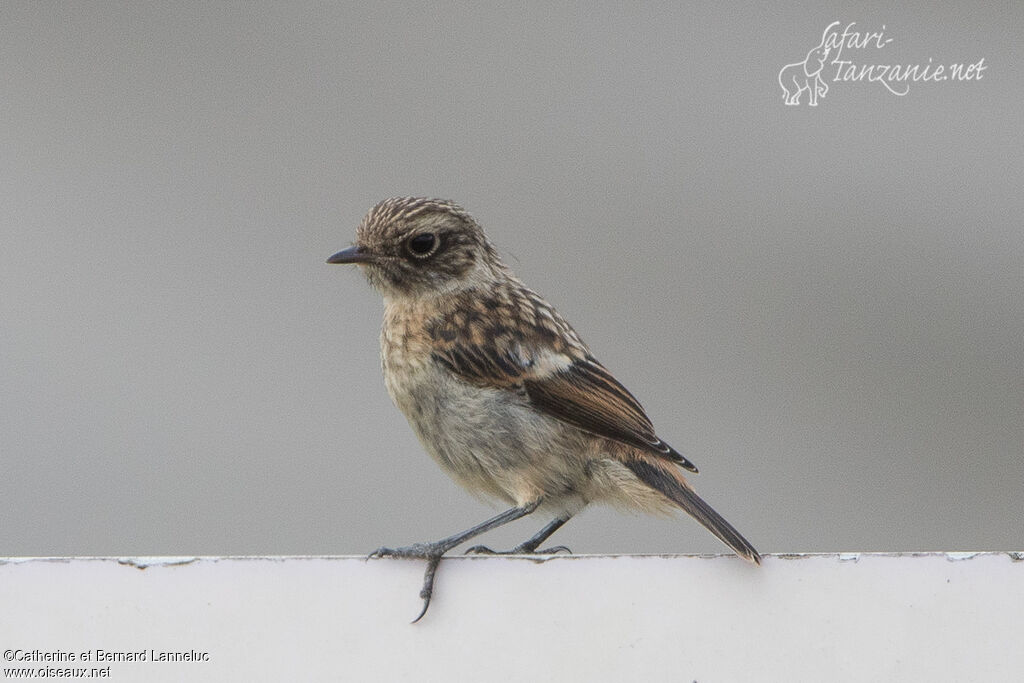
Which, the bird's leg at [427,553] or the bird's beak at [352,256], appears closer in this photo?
the bird's leg at [427,553]

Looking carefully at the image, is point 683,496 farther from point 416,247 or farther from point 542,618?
point 416,247

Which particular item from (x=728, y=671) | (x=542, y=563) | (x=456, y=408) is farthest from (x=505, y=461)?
(x=728, y=671)

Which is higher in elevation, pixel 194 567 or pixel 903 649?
pixel 194 567

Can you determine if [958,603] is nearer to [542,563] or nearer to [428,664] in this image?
[542,563]

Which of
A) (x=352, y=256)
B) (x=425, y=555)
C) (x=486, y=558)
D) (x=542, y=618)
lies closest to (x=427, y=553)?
(x=425, y=555)

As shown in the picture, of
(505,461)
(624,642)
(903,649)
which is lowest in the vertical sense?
(903,649)

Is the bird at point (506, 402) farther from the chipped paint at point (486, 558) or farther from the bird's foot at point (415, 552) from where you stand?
the chipped paint at point (486, 558)

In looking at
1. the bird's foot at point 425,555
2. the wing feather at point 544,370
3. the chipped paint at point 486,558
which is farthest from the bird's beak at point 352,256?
the chipped paint at point 486,558
